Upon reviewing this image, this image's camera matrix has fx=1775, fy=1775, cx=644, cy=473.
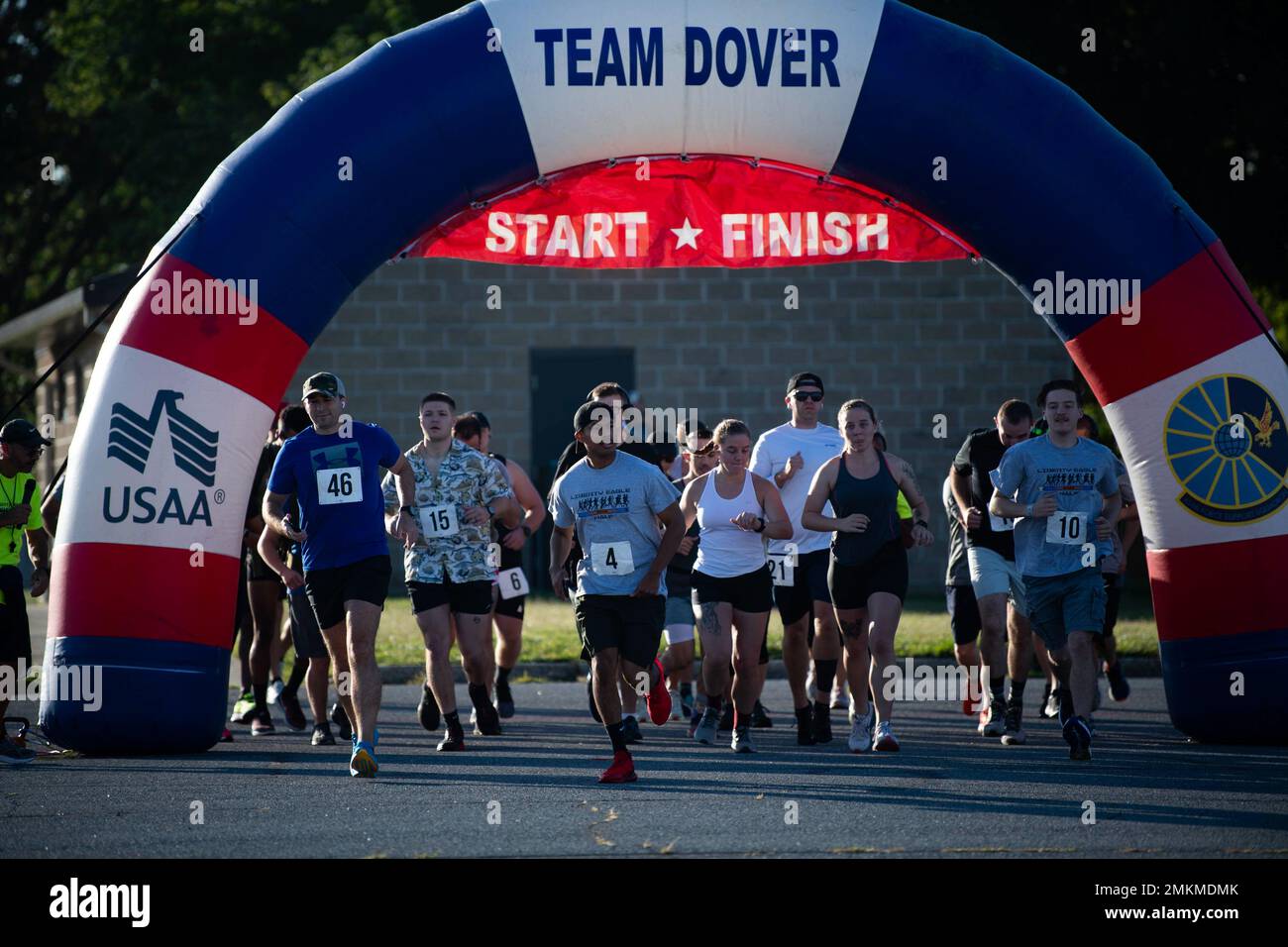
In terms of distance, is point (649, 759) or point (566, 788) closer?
point (566, 788)

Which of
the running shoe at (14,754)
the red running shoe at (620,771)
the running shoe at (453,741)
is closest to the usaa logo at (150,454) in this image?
the running shoe at (14,754)

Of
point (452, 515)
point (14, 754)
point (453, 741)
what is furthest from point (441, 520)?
point (14, 754)

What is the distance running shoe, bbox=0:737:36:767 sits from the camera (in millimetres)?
10039

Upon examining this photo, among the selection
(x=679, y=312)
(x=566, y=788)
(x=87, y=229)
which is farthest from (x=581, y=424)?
(x=87, y=229)

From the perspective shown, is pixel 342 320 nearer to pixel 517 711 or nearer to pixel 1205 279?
pixel 517 711

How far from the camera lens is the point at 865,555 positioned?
10117mm

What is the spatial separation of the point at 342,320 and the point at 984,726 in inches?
497

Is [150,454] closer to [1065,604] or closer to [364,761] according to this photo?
[364,761]

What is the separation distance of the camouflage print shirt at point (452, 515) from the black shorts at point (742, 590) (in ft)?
4.79

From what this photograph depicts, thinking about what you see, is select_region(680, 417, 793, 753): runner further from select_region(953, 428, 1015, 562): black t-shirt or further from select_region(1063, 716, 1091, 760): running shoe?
select_region(1063, 716, 1091, 760): running shoe

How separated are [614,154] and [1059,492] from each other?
3351 mm

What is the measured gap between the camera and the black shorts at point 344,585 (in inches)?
361

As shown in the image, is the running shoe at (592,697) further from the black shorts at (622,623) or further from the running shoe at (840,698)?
the running shoe at (840,698)

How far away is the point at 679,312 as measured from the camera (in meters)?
21.5
